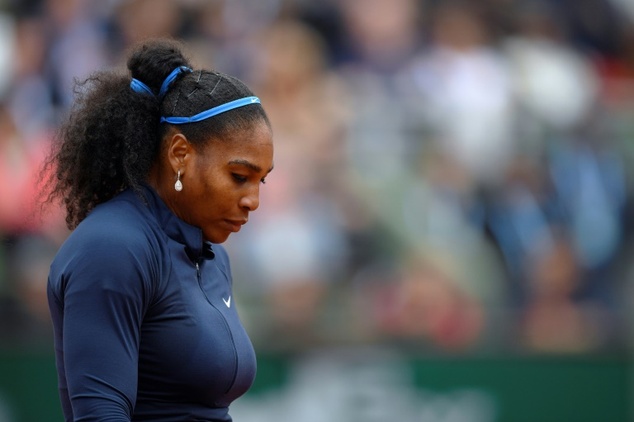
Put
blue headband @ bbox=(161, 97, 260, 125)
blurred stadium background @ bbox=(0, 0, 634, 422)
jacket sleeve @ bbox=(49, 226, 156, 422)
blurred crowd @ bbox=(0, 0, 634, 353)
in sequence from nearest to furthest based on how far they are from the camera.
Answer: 1. jacket sleeve @ bbox=(49, 226, 156, 422)
2. blue headband @ bbox=(161, 97, 260, 125)
3. blurred stadium background @ bbox=(0, 0, 634, 422)
4. blurred crowd @ bbox=(0, 0, 634, 353)

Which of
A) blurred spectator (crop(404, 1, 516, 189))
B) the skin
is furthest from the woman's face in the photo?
blurred spectator (crop(404, 1, 516, 189))

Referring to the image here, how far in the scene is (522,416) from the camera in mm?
6973

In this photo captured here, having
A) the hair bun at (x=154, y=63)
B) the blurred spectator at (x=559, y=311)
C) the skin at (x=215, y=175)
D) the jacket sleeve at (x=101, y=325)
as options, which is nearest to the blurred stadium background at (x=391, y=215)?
the blurred spectator at (x=559, y=311)

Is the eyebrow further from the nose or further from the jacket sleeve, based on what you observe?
the jacket sleeve

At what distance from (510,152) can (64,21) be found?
11.1 feet

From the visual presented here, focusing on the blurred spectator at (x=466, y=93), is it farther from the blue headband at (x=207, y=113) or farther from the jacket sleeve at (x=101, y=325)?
the jacket sleeve at (x=101, y=325)

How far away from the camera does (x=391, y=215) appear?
7316mm

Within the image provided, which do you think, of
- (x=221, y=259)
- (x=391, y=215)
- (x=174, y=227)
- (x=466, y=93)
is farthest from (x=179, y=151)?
(x=466, y=93)

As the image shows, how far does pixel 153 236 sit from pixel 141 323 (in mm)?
224

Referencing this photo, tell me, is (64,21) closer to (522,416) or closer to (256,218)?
(256,218)

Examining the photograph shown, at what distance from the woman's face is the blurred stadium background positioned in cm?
397

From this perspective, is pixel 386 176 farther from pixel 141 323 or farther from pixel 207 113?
pixel 141 323

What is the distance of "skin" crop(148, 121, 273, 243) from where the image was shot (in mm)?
2666

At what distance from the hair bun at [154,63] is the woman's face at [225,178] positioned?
244mm
